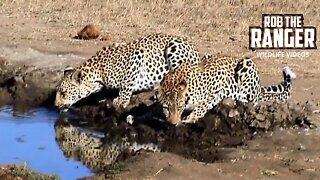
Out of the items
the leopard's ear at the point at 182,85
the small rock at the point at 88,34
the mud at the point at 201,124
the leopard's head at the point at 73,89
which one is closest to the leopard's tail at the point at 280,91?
the mud at the point at 201,124

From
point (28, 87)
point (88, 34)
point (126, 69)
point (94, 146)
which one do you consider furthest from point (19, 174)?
point (88, 34)

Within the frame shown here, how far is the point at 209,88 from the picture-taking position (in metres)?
12.6

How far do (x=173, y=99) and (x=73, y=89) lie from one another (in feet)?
7.51

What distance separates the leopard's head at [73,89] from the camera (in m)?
13.7

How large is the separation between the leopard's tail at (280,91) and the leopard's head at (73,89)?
2520mm

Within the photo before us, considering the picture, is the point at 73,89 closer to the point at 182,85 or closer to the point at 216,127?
the point at 182,85

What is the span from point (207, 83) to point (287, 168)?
103 inches

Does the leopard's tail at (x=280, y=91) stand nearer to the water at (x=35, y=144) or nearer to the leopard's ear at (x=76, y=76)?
the leopard's ear at (x=76, y=76)

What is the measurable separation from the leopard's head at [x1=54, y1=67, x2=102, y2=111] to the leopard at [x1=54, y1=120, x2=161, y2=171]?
2.34 feet

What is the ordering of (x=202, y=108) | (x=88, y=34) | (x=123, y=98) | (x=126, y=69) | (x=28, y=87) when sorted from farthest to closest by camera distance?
1. (x=88, y=34)
2. (x=28, y=87)
3. (x=126, y=69)
4. (x=123, y=98)
5. (x=202, y=108)

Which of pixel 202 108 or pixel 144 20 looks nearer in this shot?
pixel 202 108

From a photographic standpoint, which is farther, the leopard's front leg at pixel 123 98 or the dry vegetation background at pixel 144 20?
the dry vegetation background at pixel 144 20

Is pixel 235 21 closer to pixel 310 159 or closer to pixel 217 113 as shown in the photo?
pixel 217 113

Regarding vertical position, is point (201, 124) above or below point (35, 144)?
above
